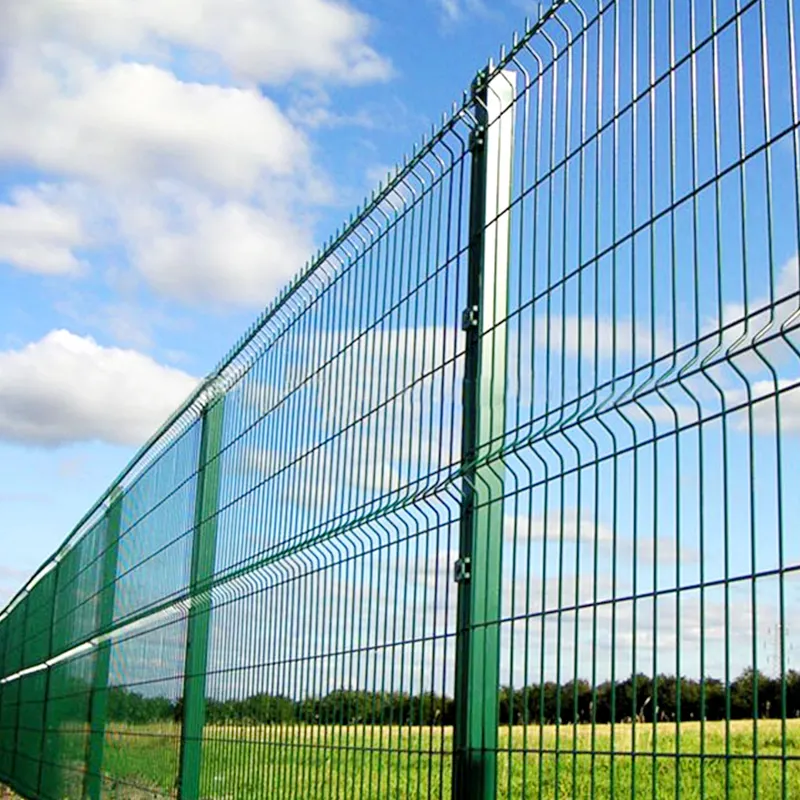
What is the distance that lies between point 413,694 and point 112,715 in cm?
711

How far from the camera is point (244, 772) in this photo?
7.10 metres

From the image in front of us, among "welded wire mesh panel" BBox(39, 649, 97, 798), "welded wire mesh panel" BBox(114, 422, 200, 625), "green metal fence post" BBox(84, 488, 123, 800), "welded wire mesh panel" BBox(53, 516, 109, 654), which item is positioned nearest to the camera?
"welded wire mesh panel" BBox(114, 422, 200, 625)

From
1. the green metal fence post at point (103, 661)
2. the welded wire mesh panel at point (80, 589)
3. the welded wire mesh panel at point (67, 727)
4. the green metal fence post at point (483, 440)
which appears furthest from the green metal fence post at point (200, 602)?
the welded wire mesh panel at point (80, 589)

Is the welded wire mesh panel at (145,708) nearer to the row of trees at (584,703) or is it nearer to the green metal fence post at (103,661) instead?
the green metal fence post at (103,661)

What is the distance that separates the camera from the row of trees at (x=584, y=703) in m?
3.28

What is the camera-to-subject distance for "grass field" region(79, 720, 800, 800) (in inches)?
156

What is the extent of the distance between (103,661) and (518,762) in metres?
8.30

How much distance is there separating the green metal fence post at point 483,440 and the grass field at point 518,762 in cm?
11

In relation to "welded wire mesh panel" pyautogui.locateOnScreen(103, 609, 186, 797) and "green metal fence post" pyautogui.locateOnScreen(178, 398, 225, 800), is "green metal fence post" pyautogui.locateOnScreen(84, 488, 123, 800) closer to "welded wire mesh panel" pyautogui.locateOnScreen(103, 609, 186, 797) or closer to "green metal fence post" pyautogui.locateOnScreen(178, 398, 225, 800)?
"welded wire mesh panel" pyautogui.locateOnScreen(103, 609, 186, 797)

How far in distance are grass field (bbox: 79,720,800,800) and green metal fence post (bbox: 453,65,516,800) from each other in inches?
4.3

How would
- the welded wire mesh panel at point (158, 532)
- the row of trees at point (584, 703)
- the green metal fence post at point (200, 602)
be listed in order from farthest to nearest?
the welded wire mesh panel at point (158, 532) < the green metal fence post at point (200, 602) < the row of trees at point (584, 703)

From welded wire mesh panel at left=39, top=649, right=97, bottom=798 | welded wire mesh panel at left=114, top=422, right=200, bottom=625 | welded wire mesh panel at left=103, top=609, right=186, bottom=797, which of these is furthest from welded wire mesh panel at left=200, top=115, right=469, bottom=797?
welded wire mesh panel at left=39, top=649, right=97, bottom=798

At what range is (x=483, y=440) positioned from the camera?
480cm

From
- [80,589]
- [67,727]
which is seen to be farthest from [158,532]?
[80,589]
